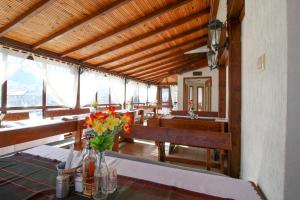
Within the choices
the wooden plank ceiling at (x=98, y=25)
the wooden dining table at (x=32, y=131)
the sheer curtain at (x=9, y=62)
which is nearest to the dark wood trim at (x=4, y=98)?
the sheer curtain at (x=9, y=62)

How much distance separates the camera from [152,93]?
11.2 m

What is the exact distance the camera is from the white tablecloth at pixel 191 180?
32.9 inches

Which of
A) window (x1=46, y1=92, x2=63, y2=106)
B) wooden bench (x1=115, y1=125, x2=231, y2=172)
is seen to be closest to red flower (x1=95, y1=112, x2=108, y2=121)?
wooden bench (x1=115, y1=125, x2=231, y2=172)

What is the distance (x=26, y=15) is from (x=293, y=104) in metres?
3.37

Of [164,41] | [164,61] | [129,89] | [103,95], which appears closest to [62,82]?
[103,95]

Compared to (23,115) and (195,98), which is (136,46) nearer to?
(23,115)

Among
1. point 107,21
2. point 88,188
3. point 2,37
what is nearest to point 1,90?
point 2,37

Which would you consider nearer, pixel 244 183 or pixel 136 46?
pixel 244 183

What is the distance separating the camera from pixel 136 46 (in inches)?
198

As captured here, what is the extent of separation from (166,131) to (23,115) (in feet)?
9.57

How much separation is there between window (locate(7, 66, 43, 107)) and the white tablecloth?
3.49m

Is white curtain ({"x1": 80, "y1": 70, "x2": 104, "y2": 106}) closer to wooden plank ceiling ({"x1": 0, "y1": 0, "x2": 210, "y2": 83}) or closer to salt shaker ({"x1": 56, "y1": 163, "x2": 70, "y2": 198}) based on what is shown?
wooden plank ceiling ({"x1": 0, "y1": 0, "x2": 210, "y2": 83})

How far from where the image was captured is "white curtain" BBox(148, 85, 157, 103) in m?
11.0

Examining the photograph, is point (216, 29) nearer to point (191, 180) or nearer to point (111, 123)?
point (191, 180)
